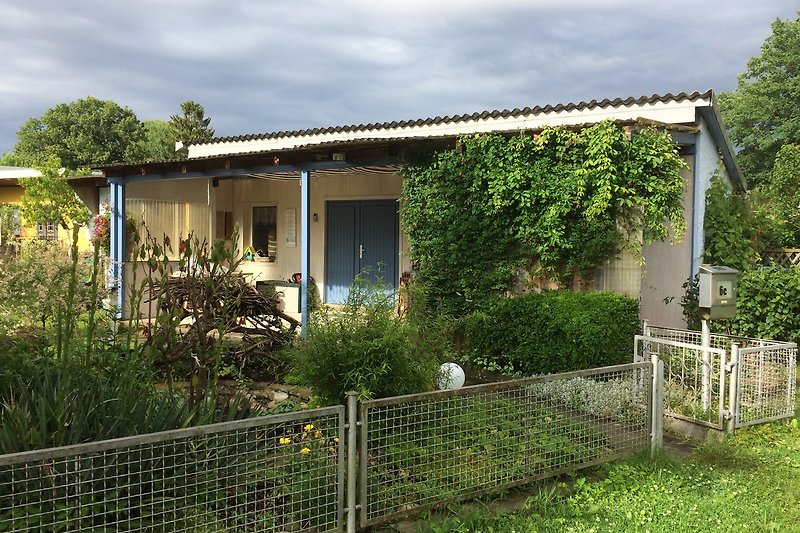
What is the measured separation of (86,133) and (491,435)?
143 ft

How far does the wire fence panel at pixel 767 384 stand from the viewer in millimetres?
5691

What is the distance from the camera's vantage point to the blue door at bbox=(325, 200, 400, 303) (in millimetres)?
11977

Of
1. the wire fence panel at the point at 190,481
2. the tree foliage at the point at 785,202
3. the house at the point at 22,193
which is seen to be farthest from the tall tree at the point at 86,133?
the wire fence panel at the point at 190,481

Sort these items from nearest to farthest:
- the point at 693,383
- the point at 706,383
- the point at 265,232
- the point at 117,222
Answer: the point at 706,383, the point at 693,383, the point at 117,222, the point at 265,232

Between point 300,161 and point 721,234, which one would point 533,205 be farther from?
point 300,161

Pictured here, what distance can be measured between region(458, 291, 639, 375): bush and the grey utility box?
1.34m

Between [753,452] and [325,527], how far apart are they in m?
3.92

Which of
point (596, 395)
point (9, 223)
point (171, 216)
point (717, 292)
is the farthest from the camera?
point (9, 223)

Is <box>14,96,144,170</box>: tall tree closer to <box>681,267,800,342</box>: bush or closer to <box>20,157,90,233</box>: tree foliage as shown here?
<box>20,157,90,233</box>: tree foliage

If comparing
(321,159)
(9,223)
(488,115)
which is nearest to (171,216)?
(321,159)

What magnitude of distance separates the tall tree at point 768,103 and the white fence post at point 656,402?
29.2 m

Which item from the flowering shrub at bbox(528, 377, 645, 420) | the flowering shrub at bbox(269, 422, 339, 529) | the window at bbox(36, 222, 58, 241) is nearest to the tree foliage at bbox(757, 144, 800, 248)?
the flowering shrub at bbox(528, 377, 645, 420)

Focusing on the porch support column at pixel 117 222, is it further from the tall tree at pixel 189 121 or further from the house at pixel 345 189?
the tall tree at pixel 189 121

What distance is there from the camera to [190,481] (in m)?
3.03
